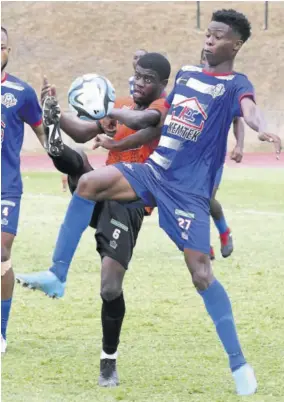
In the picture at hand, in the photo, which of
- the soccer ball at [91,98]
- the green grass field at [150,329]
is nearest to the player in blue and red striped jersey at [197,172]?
the soccer ball at [91,98]

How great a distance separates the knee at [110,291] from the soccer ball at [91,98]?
40.6 inches

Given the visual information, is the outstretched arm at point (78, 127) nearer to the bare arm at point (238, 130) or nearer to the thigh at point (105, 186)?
the thigh at point (105, 186)

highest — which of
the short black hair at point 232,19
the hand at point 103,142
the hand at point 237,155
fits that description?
the short black hair at point 232,19

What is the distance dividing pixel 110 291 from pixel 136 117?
1.08m

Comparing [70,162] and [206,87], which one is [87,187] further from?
[206,87]

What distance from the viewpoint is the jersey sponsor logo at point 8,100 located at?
7312mm

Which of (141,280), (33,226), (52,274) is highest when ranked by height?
(52,274)

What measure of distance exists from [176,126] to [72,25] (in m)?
42.7

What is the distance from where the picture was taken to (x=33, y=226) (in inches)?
622

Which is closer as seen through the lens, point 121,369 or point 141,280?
point 121,369

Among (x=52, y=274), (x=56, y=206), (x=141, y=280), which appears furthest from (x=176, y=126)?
(x=56, y=206)

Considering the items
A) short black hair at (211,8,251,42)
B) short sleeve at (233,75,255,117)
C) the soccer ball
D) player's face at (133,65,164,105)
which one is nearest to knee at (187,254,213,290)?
short sleeve at (233,75,255,117)

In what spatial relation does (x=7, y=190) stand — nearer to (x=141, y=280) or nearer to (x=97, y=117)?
(x=97, y=117)

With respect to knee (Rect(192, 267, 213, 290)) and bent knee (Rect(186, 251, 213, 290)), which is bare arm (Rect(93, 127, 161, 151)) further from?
knee (Rect(192, 267, 213, 290))
